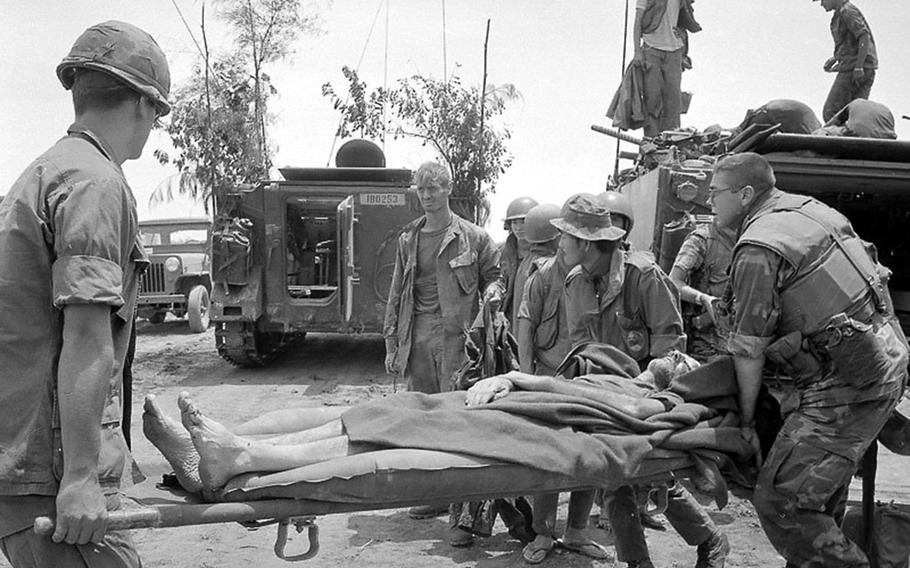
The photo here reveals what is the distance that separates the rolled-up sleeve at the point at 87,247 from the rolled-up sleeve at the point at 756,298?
2253 mm

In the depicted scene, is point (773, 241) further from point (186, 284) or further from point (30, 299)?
point (186, 284)

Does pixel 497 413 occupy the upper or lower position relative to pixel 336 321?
upper

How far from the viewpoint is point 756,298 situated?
3248 millimetres

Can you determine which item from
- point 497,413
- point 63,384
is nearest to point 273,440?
point 497,413

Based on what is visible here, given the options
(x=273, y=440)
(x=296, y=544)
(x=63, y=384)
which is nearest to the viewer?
(x=63, y=384)

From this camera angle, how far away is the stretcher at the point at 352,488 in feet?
8.66

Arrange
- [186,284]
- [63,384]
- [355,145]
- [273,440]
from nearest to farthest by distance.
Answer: [63,384], [273,440], [355,145], [186,284]

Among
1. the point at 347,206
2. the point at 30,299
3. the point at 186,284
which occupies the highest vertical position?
the point at 30,299

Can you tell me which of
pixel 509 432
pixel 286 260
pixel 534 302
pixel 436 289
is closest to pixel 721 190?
pixel 509 432

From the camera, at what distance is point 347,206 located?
33.8 feet

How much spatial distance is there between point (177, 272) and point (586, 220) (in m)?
11.9

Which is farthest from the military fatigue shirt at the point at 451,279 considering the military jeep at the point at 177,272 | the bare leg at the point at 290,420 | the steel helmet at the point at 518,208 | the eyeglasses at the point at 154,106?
the military jeep at the point at 177,272

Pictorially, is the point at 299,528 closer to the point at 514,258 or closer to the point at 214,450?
the point at 214,450

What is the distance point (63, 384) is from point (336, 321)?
Answer: 28.1 feet
